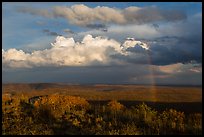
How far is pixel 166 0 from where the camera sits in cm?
1241

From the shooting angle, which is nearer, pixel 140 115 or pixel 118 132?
pixel 118 132

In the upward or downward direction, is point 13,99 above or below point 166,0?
below

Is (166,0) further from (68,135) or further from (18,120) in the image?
(18,120)

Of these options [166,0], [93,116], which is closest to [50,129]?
[93,116]

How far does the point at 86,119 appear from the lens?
15.1 metres

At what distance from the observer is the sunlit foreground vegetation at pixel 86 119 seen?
13.6 m

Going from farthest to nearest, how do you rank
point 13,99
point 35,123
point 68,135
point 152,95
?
point 152,95, point 13,99, point 35,123, point 68,135

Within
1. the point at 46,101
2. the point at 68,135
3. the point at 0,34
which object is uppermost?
the point at 0,34

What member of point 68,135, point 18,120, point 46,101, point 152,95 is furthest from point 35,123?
point 152,95

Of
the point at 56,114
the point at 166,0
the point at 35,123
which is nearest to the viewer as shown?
the point at 166,0

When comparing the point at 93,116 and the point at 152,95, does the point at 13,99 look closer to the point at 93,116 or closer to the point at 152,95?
the point at 93,116

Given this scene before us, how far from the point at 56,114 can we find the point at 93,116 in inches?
59.3

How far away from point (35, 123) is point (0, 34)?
3.56 metres

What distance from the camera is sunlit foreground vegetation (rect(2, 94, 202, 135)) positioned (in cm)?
1365
